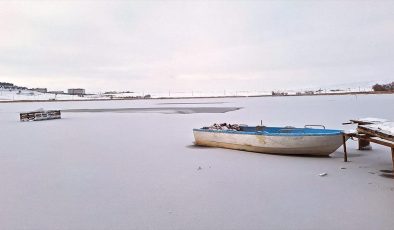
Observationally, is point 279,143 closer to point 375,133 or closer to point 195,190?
point 375,133

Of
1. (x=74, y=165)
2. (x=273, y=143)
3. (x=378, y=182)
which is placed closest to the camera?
(x=378, y=182)

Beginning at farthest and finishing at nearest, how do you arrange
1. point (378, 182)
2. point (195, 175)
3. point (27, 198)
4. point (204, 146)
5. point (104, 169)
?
point (204, 146)
point (104, 169)
point (195, 175)
point (378, 182)
point (27, 198)

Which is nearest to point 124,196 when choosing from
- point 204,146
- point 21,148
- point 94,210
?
point 94,210

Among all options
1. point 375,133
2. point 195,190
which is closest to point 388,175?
point 375,133

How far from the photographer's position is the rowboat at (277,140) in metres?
12.3

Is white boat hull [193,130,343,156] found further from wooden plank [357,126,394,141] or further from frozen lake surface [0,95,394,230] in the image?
wooden plank [357,126,394,141]

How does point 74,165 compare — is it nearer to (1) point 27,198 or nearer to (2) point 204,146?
(1) point 27,198

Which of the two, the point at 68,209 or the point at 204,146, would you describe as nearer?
the point at 68,209

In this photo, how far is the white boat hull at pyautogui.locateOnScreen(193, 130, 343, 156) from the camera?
12312 millimetres

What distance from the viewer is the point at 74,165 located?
1218 centimetres

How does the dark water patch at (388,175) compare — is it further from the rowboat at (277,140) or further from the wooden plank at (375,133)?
the rowboat at (277,140)

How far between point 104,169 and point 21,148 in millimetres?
7418

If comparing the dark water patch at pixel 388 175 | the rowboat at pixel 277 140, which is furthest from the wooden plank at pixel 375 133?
the dark water patch at pixel 388 175

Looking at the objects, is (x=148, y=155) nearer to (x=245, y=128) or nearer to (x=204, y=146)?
(x=204, y=146)
